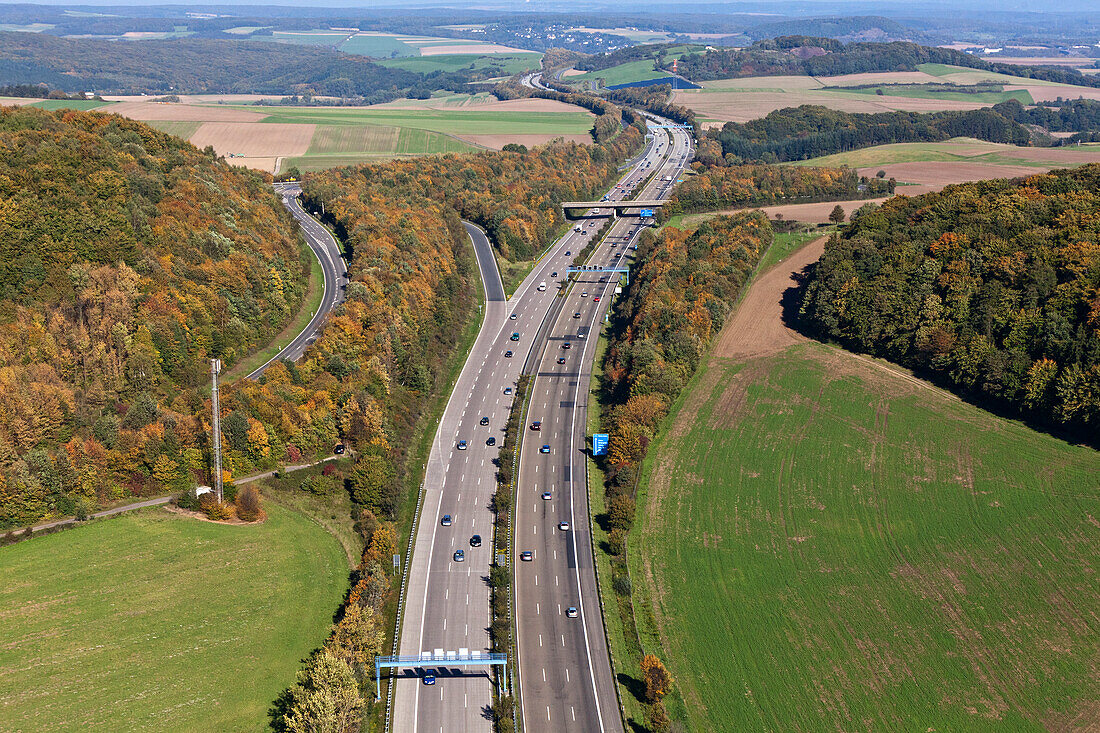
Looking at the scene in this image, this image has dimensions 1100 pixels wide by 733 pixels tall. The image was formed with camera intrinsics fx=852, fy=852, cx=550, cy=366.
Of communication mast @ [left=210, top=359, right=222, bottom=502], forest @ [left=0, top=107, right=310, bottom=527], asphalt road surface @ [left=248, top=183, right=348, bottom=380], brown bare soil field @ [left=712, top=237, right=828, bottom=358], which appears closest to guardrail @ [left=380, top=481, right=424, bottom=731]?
communication mast @ [left=210, top=359, right=222, bottom=502]

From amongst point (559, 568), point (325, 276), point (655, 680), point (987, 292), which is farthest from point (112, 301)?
point (987, 292)

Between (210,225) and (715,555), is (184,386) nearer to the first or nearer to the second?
(210,225)

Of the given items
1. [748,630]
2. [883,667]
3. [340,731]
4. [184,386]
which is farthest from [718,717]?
[184,386]

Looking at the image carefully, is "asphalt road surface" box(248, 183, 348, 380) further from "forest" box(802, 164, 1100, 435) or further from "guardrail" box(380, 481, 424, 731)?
"forest" box(802, 164, 1100, 435)

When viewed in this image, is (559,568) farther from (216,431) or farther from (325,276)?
(325,276)

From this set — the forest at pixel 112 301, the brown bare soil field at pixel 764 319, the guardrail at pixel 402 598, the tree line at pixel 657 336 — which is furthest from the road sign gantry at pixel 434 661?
the brown bare soil field at pixel 764 319

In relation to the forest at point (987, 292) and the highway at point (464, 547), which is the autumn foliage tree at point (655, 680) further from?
the forest at point (987, 292)
